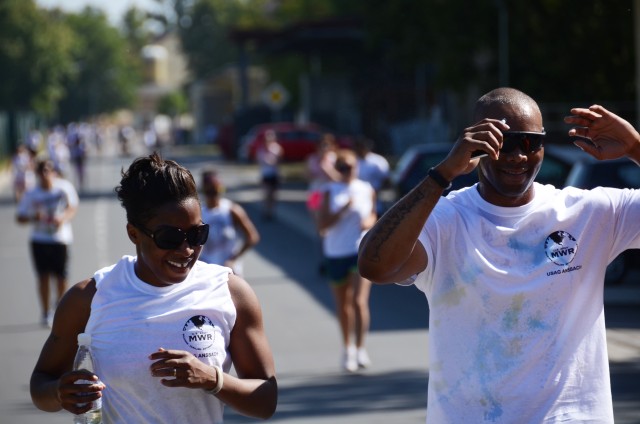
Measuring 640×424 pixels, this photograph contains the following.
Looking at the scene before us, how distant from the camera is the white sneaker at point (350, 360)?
36.7ft

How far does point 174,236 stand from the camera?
3840 mm

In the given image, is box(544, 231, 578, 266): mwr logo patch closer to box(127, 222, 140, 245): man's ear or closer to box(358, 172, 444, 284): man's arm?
box(358, 172, 444, 284): man's arm

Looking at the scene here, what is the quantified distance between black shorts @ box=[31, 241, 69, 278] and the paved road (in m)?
0.65

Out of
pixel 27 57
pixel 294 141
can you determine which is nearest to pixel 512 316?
pixel 294 141

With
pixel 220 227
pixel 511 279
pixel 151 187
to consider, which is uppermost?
pixel 151 187

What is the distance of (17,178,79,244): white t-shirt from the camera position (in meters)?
14.1

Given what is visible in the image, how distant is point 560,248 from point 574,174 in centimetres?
1215

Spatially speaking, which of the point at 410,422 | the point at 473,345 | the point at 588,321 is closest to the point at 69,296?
the point at 473,345

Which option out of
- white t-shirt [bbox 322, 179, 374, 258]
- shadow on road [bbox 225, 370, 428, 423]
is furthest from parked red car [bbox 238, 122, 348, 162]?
shadow on road [bbox 225, 370, 428, 423]

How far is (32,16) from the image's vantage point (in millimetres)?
76938

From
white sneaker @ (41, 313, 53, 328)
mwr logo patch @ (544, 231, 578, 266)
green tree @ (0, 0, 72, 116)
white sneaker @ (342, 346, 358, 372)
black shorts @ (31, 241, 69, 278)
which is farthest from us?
green tree @ (0, 0, 72, 116)

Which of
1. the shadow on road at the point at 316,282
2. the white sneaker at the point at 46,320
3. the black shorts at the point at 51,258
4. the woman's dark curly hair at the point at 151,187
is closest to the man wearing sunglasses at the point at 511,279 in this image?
the woman's dark curly hair at the point at 151,187

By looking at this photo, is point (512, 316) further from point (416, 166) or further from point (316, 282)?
point (416, 166)

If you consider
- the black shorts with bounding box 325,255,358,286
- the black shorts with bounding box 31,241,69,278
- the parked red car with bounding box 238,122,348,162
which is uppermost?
the black shorts with bounding box 325,255,358,286
